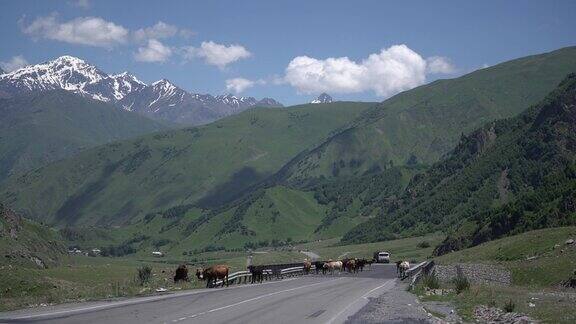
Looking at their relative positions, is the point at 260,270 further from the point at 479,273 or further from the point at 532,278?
the point at 532,278

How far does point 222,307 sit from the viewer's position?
27141 mm

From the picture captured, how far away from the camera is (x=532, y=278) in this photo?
1865 inches

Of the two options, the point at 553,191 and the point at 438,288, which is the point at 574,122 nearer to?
the point at 553,191

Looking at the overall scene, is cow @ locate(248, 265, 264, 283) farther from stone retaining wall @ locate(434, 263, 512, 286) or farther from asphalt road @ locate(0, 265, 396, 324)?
asphalt road @ locate(0, 265, 396, 324)

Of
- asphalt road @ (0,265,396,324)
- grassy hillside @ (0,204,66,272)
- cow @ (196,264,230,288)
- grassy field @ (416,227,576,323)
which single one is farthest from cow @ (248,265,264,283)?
grassy hillside @ (0,204,66,272)

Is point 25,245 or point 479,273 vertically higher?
point 25,245

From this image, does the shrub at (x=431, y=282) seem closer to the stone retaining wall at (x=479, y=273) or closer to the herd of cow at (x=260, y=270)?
the stone retaining wall at (x=479, y=273)

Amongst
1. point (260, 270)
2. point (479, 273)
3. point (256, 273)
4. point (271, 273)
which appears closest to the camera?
point (479, 273)

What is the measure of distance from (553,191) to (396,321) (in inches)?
3482

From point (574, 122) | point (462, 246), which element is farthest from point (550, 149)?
point (462, 246)

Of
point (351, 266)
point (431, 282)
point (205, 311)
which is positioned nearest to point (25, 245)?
point (351, 266)

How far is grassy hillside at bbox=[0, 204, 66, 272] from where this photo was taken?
95800 mm

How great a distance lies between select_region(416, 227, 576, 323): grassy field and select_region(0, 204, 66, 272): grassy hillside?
60.4m

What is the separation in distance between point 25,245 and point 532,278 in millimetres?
88427
